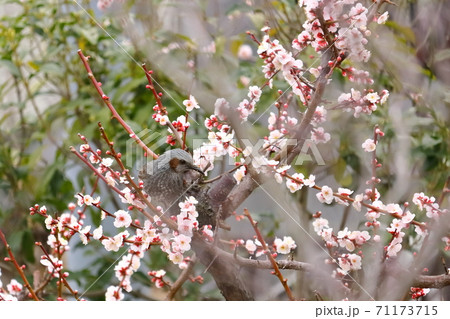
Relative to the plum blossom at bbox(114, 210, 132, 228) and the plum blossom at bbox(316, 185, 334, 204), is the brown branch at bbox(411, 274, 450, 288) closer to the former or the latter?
the plum blossom at bbox(316, 185, 334, 204)

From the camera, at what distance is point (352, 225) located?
21.7 inches

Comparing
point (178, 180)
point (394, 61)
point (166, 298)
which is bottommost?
point (166, 298)

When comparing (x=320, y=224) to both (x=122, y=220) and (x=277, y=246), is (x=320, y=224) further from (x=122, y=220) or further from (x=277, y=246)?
(x=122, y=220)

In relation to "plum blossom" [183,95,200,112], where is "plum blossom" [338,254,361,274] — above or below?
below

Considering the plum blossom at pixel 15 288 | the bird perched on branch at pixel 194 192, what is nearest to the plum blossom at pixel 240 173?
the bird perched on branch at pixel 194 192

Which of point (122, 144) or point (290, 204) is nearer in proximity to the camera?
point (290, 204)

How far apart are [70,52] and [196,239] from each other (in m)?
0.46

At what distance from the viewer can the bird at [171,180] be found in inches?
19.8

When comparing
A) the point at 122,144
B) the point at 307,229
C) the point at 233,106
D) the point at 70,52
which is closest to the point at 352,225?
the point at 307,229

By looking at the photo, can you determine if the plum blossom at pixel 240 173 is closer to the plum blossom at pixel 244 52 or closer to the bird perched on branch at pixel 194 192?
the bird perched on branch at pixel 194 192

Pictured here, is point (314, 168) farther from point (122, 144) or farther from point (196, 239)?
point (122, 144)

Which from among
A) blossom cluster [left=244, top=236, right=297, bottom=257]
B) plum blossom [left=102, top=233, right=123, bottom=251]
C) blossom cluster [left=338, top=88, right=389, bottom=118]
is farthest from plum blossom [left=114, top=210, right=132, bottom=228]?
blossom cluster [left=338, top=88, right=389, bottom=118]

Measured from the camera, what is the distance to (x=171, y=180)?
50cm

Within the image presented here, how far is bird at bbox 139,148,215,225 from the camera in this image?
1.65 feet
